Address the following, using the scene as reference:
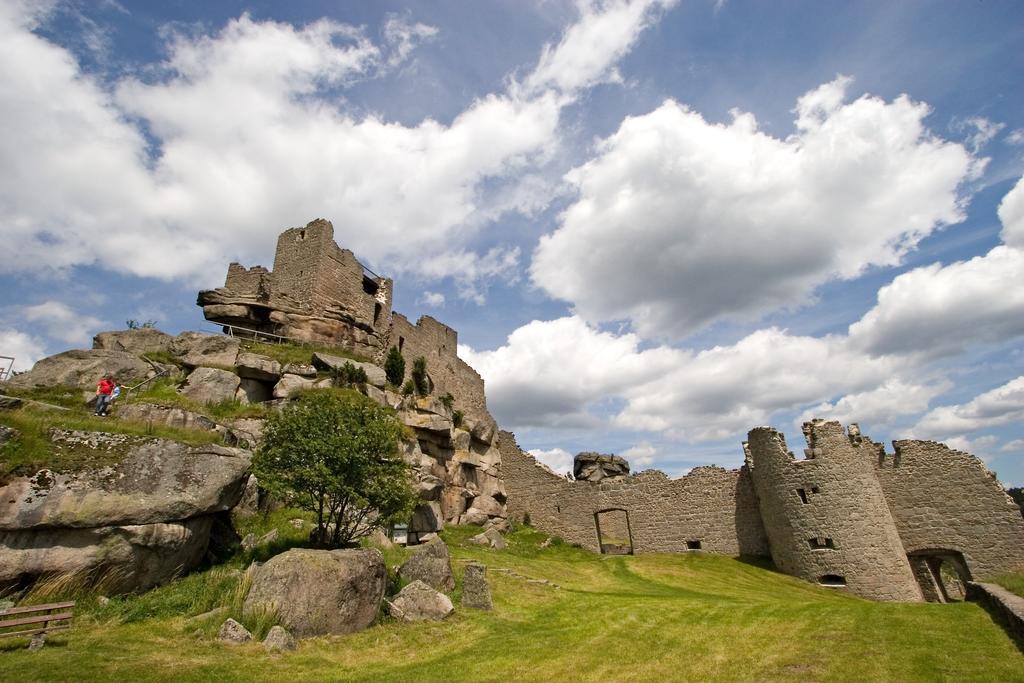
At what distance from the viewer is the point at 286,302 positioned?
28.8 m

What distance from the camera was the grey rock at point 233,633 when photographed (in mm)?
9406

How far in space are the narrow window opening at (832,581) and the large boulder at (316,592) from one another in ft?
62.0

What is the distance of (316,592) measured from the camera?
10328mm

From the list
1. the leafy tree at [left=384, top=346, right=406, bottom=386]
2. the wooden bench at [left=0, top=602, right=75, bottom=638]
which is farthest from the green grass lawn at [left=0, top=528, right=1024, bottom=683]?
the leafy tree at [left=384, top=346, right=406, bottom=386]

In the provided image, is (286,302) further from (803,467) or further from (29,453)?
(803,467)

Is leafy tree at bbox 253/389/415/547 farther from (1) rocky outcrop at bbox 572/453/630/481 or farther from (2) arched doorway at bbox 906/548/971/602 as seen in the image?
(2) arched doorway at bbox 906/548/971/602

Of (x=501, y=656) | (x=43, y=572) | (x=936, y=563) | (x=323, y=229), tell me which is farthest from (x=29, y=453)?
(x=936, y=563)

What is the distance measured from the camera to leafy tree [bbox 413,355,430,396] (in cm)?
3120

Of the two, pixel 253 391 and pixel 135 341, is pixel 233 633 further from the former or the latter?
pixel 135 341

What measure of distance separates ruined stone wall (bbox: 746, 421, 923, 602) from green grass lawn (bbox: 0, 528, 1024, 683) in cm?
840

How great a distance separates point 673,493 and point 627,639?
54.9 ft

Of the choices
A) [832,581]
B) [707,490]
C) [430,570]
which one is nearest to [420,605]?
[430,570]

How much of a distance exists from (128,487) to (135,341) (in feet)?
48.4

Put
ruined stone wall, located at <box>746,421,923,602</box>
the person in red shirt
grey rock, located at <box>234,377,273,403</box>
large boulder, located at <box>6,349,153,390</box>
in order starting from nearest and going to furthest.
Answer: the person in red shirt < large boulder, located at <box>6,349,153,390</box> < ruined stone wall, located at <box>746,421,923,602</box> < grey rock, located at <box>234,377,273,403</box>
